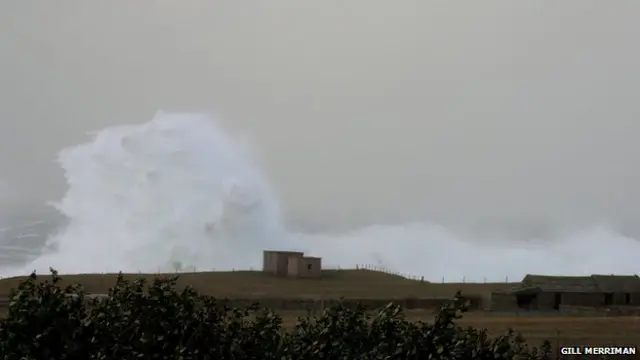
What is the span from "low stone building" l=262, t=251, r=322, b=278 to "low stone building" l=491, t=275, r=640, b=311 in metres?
14.0

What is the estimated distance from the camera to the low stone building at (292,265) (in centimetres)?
5400

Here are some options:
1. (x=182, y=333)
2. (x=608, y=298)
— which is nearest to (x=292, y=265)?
(x=608, y=298)

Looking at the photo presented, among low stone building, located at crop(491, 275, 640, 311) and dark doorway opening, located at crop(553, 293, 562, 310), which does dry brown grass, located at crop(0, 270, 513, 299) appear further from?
dark doorway opening, located at crop(553, 293, 562, 310)

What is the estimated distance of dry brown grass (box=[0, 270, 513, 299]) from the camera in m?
44.5

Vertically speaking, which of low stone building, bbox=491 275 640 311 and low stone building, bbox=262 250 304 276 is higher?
low stone building, bbox=262 250 304 276

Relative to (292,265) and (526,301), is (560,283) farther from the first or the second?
(292,265)

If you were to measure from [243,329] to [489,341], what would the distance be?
3.12 metres

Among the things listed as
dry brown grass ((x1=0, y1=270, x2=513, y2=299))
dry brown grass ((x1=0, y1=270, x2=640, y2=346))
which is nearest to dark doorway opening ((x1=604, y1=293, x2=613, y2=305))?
dry brown grass ((x1=0, y1=270, x2=640, y2=346))

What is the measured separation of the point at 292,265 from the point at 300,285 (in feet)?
14.7

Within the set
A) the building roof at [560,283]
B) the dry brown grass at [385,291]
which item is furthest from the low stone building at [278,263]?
the building roof at [560,283]

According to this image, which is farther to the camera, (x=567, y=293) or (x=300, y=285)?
(x=300, y=285)

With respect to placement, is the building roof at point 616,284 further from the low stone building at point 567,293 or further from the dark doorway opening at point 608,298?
the dark doorway opening at point 608,298

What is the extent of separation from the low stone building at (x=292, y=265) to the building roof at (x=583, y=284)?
14008 mm

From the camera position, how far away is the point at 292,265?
5453cm
